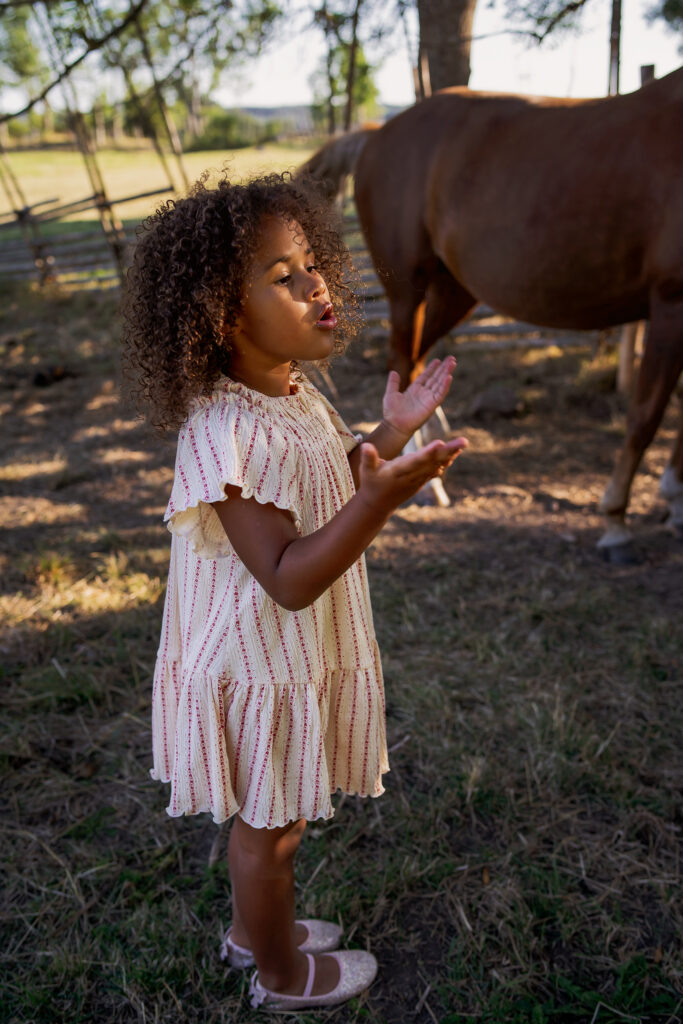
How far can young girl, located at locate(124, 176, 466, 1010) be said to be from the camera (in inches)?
39.2

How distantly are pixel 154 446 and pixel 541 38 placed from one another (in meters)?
3.06

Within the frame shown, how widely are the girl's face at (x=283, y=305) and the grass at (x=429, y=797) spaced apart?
1193 mm

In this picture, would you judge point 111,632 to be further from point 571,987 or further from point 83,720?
point 571,987

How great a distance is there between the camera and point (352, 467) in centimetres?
130

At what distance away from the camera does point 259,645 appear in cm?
111

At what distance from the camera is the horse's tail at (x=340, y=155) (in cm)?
436

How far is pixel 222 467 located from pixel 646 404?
2399 millimetres

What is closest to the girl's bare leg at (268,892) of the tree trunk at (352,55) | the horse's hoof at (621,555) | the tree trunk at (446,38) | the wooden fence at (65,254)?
the horse's hoof at (621,555)

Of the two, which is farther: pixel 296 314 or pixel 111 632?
pixel 111 632

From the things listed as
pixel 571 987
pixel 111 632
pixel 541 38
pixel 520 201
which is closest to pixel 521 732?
pixel 571 987

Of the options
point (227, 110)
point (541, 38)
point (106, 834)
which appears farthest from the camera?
point (227, 110)

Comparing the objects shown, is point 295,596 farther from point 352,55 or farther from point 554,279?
point 352,55

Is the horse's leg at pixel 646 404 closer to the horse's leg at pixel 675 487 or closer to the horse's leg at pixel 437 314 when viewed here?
the horse's leg at pixel 675 487

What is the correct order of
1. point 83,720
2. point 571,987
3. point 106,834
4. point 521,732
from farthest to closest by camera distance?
point 83,720, point 521,732, point 106,834, point 571,987
